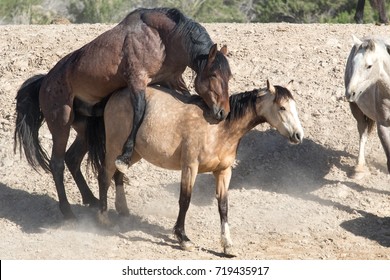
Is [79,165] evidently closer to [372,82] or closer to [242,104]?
[242,104]

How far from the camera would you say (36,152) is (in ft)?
29.8

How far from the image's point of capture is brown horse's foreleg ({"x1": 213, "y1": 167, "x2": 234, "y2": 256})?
26.1 ft

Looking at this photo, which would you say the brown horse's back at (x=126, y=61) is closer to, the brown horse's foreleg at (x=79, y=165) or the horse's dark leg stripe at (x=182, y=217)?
the brown horse's foreleg at (x=79, y=165)

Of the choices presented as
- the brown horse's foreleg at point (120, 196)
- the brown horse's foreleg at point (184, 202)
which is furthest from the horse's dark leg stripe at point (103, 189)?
the brown horse's foreleg at point (184, 202)

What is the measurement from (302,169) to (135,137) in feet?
8.60

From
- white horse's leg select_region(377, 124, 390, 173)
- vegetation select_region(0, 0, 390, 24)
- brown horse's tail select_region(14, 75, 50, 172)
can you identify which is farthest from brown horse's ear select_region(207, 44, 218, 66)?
vegetation select_region(0, 0, 390, 24)

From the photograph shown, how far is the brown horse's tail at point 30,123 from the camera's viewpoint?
910 cm

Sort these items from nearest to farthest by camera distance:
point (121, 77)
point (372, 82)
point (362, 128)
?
point (121, 77), point (372, 82), point (362, 128)

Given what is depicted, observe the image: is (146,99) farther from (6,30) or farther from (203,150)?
(6,30)

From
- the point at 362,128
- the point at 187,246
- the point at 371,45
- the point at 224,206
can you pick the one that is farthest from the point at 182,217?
the point at 362,128

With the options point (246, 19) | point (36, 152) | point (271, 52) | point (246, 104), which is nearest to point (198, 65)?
point (246, 104)

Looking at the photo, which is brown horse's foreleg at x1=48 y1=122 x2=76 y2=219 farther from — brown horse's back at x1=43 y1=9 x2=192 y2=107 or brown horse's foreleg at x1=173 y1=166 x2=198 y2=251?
brown horse's foreleg at x1=173 y1=166 x2=198 y2=251

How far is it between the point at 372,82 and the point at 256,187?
1.72 m

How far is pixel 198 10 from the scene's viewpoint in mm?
25078
